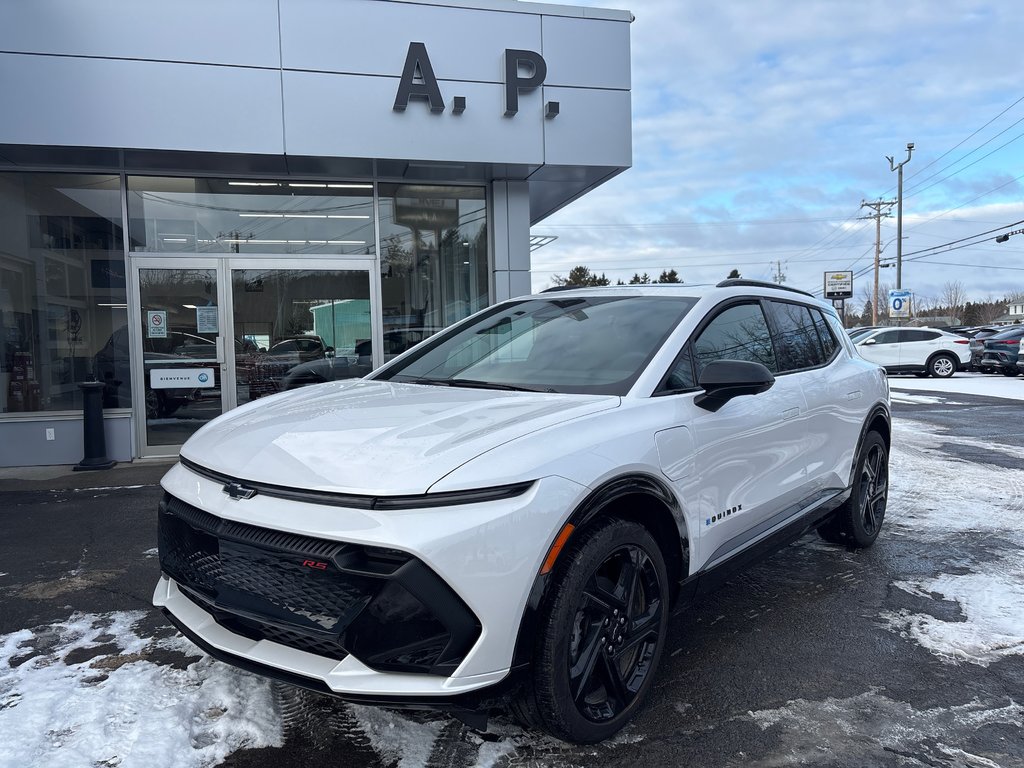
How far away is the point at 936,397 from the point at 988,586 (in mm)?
13134

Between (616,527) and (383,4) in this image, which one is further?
(383,4)

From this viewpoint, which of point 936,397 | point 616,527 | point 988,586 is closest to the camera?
point 616,527

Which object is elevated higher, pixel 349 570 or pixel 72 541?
pixel 349 570

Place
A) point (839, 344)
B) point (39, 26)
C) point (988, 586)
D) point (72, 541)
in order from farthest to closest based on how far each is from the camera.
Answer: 1. point (39, 26)
2. point (72, 541)
3. point (839, 344)
4. point (988, 586)

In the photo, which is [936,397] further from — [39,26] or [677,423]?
[39,26]

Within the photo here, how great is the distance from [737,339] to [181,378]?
23.7ft

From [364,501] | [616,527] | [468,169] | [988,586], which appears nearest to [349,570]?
[364,501]

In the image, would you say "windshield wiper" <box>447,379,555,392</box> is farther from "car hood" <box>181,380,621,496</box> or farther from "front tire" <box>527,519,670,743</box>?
"front tire" <box>527,519,670,743</box>

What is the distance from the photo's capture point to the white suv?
2.12 m

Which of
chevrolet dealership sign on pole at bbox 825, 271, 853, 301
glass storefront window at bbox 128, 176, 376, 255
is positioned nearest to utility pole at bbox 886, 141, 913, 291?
chevrolet dealership sign on pole at bbox 825, 271, 853, 301

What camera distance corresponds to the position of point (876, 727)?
2.74 m

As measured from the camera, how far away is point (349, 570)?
2100 mm

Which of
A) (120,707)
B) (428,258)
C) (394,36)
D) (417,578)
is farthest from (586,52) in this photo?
(120,707)

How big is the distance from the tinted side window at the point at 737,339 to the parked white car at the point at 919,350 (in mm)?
20086
